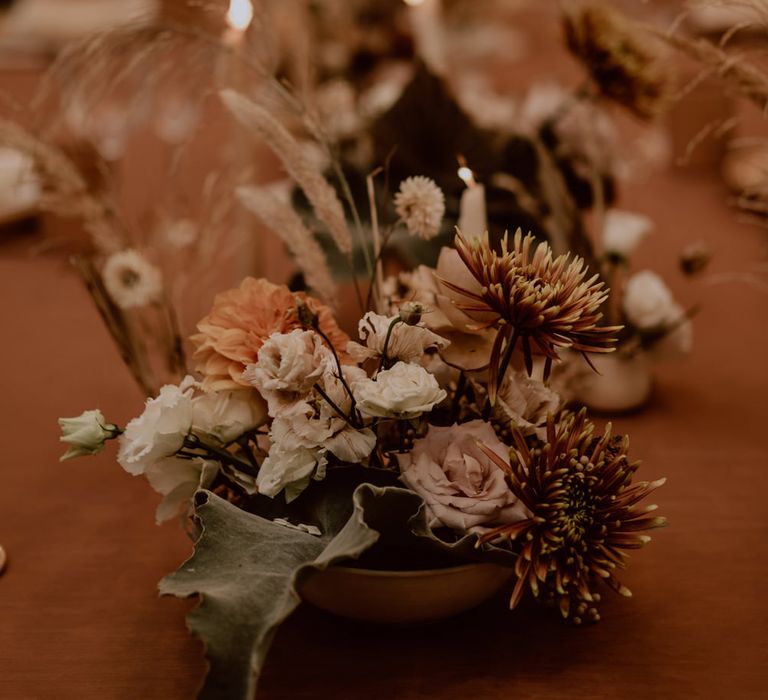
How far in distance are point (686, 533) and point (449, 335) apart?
307 mm

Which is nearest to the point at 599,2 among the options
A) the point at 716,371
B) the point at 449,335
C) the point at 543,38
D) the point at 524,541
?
the point at 716,371

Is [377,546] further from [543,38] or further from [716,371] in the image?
[543,38]

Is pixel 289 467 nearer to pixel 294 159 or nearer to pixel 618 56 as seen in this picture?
pixel 294 159

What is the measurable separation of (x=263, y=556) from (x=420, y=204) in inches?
10.7

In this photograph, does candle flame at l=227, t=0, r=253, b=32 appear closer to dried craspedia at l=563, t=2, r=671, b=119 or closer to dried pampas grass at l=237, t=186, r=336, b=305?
dried pampas grass at l=237, t=186, r=336, b=305

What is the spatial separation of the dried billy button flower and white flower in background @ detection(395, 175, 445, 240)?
0.09m

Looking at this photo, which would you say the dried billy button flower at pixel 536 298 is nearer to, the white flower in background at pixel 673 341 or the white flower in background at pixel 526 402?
the white flower in background at pixel 526 402

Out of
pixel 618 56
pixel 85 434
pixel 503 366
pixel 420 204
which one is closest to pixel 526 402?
pixel 503 366

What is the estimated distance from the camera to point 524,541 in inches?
21.0

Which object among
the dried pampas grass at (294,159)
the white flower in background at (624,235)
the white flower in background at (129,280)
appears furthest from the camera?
the white flower in background at (624,235)

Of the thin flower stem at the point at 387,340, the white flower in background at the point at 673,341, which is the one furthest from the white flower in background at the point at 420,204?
the white flower in background at the point at 673,341

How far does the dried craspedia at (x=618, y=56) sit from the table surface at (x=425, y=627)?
34 centimetres

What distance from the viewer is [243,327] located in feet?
1.92

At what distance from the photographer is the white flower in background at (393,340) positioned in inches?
22.1
